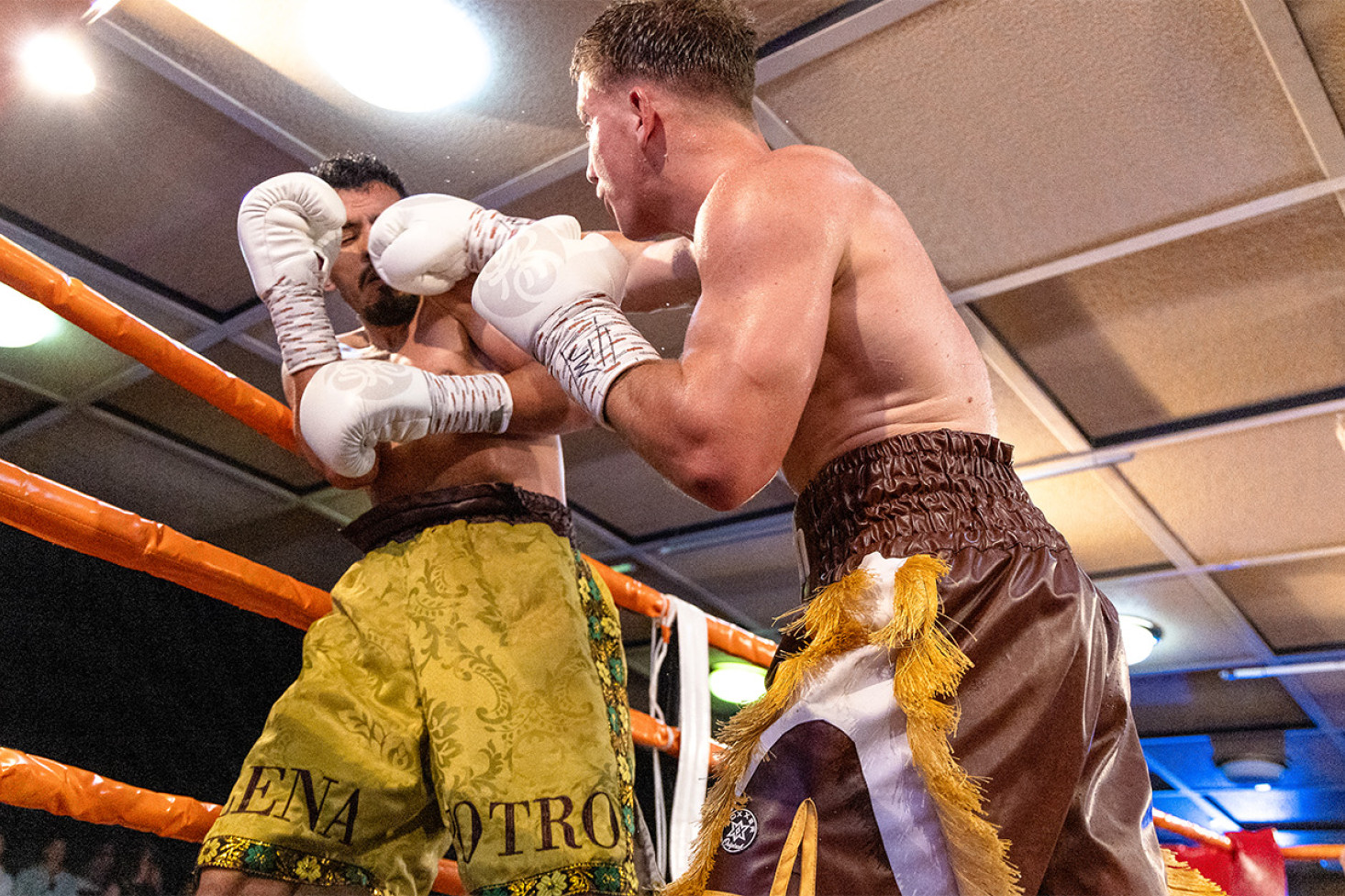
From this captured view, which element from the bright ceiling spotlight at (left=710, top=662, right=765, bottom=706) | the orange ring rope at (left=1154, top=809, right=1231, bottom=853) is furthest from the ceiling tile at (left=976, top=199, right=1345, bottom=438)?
the bright ceiling spotlight at (left=710, top=662, right=765, bottom=706)

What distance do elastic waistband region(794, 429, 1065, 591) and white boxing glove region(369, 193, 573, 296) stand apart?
2.08 ft

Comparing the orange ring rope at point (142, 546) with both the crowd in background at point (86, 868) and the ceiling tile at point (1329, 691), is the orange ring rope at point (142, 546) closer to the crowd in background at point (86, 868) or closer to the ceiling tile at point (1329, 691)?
the crowd in background at point (86, 868)

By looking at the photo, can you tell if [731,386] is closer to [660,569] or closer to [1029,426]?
[1029,426]

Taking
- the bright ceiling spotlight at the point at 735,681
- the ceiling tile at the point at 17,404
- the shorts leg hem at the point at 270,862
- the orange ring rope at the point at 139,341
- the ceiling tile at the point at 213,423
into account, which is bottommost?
the shorts leg hem at the point at 270,862

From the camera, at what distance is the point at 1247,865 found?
3.40 metres

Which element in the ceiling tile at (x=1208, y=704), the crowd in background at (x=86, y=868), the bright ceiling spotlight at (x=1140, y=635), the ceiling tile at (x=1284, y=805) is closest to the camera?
the crowd in background at (x=86, y=868)

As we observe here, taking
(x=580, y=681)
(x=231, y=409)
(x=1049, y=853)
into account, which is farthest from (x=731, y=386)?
(x=231, y=409)

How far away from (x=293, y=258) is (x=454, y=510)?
0.46 metres

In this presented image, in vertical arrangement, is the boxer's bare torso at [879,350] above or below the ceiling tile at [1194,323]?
below

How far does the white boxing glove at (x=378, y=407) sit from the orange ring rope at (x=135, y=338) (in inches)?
12.7

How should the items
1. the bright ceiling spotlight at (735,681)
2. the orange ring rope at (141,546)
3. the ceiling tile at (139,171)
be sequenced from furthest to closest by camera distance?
the bright ceiling spotlight at (735,681) → the ceiling tile at (139,171) → the orange ring rope at (141,546)

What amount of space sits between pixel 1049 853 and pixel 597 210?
5.96 ft

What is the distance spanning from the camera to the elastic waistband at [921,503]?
0.96m

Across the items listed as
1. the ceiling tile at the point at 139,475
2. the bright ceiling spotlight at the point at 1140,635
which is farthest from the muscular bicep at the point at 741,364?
the bright ceiling spotlight at the point at 1140,635
